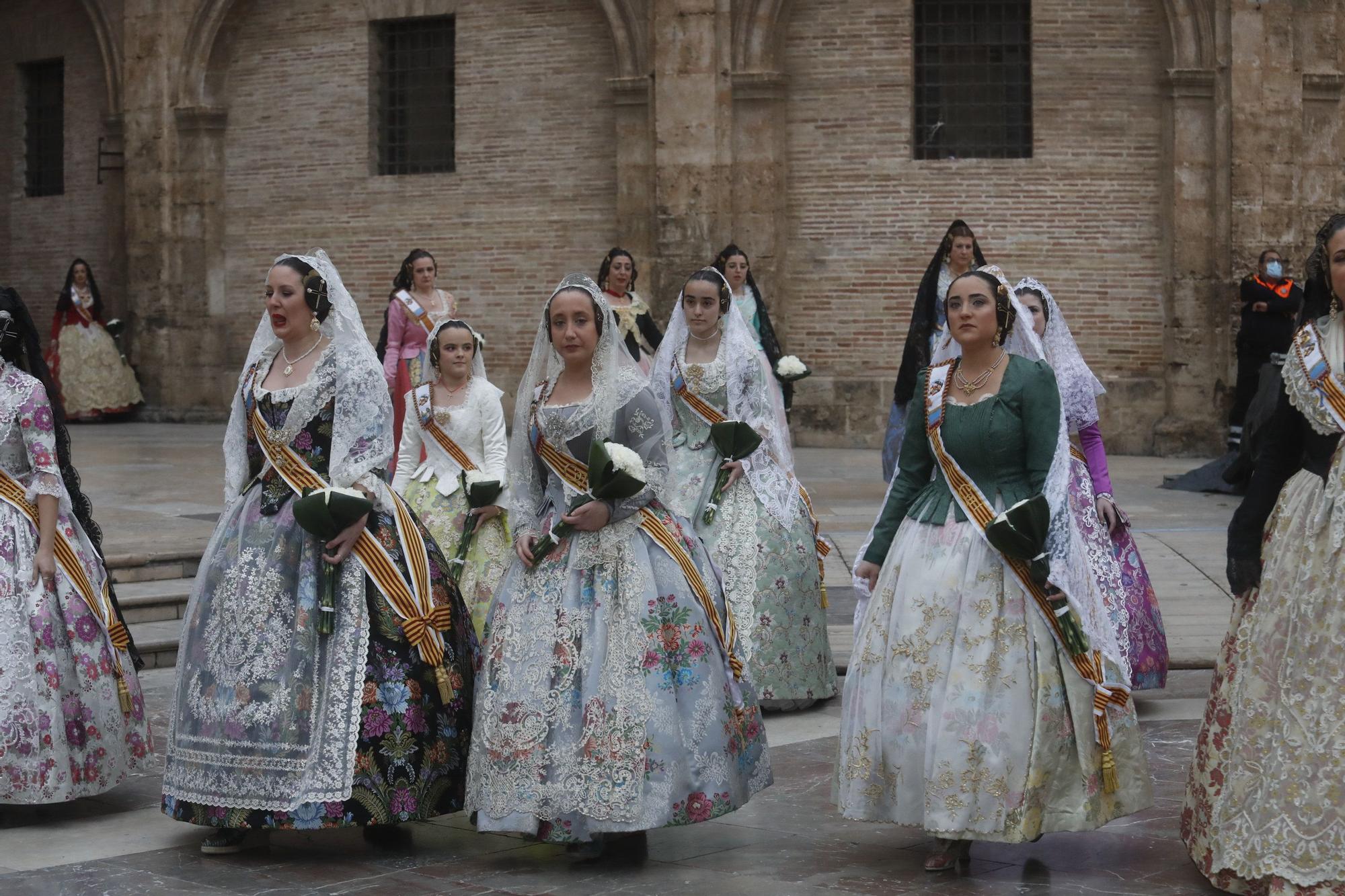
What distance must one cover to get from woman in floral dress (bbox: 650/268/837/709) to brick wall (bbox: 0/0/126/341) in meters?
16.8

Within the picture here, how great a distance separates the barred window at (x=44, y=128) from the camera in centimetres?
2475

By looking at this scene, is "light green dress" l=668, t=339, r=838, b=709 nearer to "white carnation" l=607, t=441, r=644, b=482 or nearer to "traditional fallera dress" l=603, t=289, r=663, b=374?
"white carnation" l=607, t=441, r=644, b=482

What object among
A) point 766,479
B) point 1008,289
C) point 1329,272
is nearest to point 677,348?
Answer: point 766,479

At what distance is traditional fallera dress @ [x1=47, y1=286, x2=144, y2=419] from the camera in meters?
22.5

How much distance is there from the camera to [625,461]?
568cm

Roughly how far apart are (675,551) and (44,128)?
2135 cm

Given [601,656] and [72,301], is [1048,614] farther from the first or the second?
[72,301]

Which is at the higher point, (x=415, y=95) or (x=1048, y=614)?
(x=415, y=95)

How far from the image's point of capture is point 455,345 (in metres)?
8.64

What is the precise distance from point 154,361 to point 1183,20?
12431mm

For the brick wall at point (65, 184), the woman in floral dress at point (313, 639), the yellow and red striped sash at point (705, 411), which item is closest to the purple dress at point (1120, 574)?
the yellow and red striped sash at point (705, 411)

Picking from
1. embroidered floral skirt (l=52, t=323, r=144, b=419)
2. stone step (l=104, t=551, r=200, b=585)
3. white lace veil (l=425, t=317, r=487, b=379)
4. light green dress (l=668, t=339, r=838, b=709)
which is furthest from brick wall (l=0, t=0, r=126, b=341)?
light green dress (l=668, t=339, r=838, b=709)

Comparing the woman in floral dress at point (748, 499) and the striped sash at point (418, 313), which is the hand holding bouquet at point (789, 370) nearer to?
the woman in floral dress at point (748, 499)

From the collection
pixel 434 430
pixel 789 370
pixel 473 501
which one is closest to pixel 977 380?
pixel 473 501
